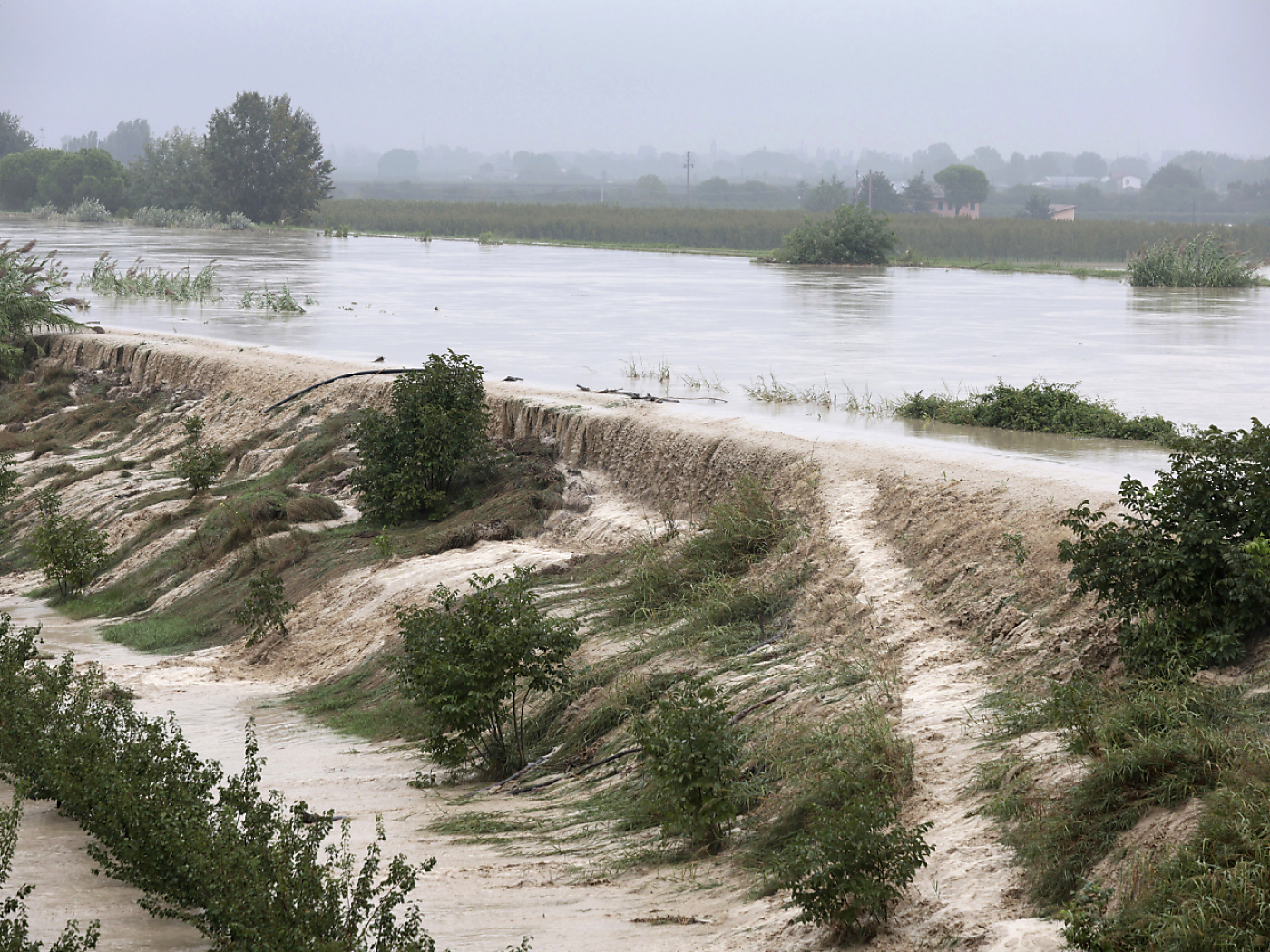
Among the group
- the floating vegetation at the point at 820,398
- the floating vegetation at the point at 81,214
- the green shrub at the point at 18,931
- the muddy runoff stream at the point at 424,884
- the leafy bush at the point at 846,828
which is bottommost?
the muddy runoff stream at the point at 424,884

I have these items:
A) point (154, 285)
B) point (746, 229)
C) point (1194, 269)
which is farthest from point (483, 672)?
point (746, 229)

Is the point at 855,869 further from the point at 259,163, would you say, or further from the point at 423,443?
the point at 259,163

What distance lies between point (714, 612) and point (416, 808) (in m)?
2.68

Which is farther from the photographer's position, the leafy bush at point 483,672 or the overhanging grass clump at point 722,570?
the overhanging grass clump at point 722,570

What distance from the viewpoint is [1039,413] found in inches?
529

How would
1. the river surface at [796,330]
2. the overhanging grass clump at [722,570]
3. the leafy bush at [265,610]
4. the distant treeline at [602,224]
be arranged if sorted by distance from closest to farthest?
the overhanging grass clump at [722,570]
the leafy bush at [265,610]
the river surface at [796,330]
the distant treeline at [602,224]

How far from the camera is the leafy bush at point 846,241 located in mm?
44906

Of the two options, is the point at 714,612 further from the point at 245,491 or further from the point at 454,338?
the point at 454,338

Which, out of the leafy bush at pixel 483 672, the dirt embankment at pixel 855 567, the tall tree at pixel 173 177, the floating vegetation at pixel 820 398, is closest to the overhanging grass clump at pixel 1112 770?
the dirt embankment at pixel 855 567

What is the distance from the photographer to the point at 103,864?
6.64 metres

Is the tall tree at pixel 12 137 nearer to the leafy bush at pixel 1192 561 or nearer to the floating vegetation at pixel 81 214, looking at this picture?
the floating vegetation at pixel 81 214

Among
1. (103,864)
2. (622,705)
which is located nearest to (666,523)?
(622,705)

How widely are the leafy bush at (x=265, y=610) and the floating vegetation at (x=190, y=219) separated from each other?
232ft

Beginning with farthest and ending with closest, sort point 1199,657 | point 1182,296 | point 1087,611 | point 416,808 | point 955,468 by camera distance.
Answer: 1. point 1182,296
2. point 955,468
3. point 416,808
4. point 1087,611
5. point 1199,657
